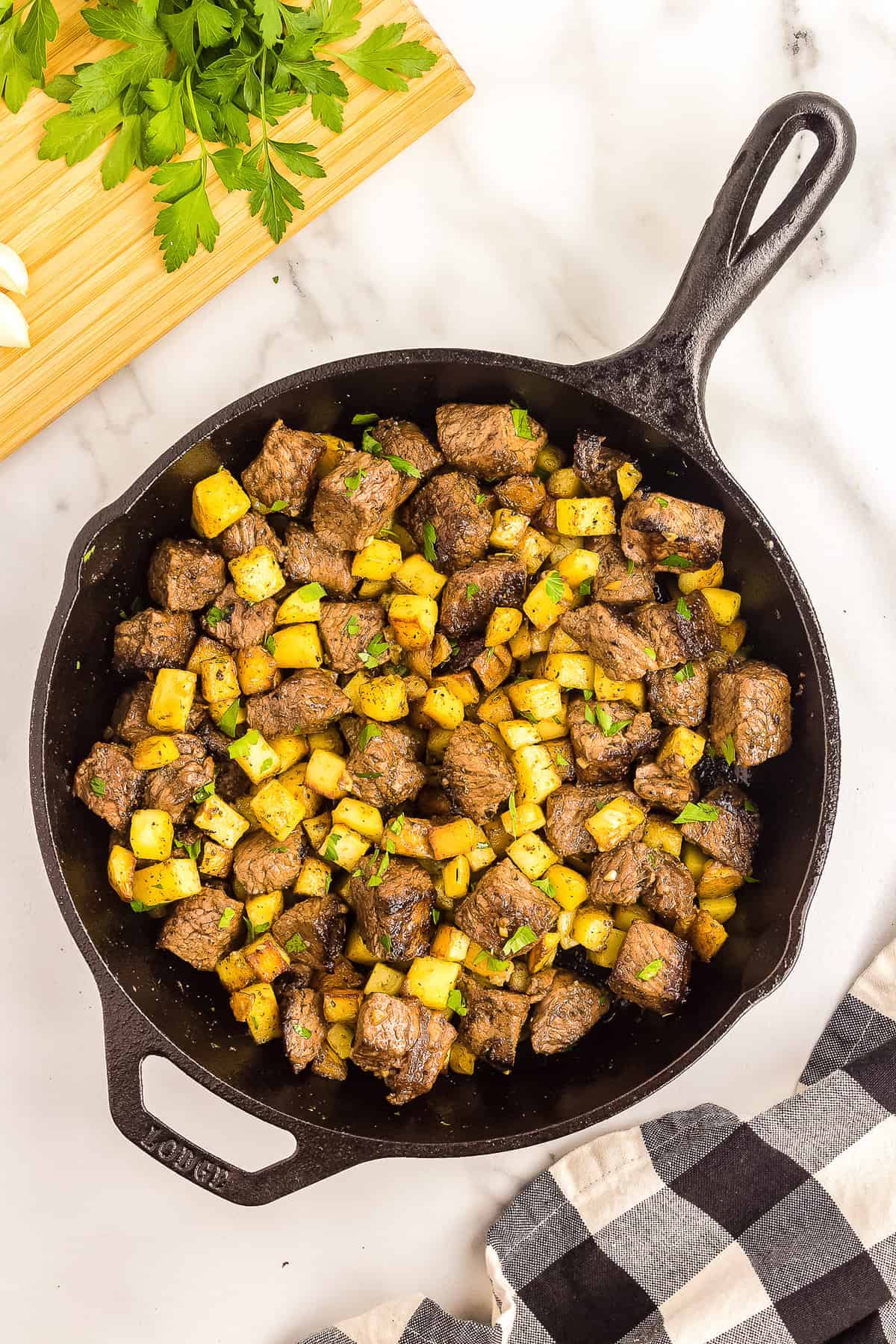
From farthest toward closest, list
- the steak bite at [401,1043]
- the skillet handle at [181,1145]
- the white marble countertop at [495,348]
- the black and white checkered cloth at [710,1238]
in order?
1. the white marble countertop at [495,348]
2. the black and white checkered cloth at [710,1238]
3. the steak bite at [401,1043]
4. the skillet handle at [181,1145]

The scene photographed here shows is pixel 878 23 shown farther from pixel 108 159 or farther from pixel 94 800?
pixel 94 800

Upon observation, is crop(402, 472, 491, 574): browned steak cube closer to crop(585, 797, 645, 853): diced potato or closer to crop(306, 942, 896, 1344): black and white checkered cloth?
crop(585, 797, 645, 853): diced potato

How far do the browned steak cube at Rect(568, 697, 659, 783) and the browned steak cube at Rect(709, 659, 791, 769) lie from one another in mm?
232

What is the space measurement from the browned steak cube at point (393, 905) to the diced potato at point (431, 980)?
43 mm

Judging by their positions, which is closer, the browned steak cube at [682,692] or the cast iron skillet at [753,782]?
the cast iron skillet at [753,782]

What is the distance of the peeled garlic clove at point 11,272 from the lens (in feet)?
9.86

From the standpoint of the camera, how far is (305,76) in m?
2.87

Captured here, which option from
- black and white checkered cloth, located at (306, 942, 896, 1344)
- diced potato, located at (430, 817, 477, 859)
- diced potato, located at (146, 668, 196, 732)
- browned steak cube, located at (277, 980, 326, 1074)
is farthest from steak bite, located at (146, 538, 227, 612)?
black and white checkered cloth, located at (306, 942, 896, 1344)

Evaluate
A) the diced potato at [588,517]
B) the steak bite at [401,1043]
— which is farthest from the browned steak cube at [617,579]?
the steak bite at [401,1043]

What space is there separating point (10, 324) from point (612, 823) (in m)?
2.22

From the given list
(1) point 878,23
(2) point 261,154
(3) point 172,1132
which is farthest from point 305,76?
(3) point 172,1132

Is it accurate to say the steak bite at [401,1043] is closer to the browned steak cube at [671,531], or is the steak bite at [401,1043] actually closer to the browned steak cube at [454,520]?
the browned steak cube at [454,520]

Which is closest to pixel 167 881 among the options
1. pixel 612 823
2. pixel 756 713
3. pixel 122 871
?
pixel 122 871

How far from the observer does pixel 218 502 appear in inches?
118
